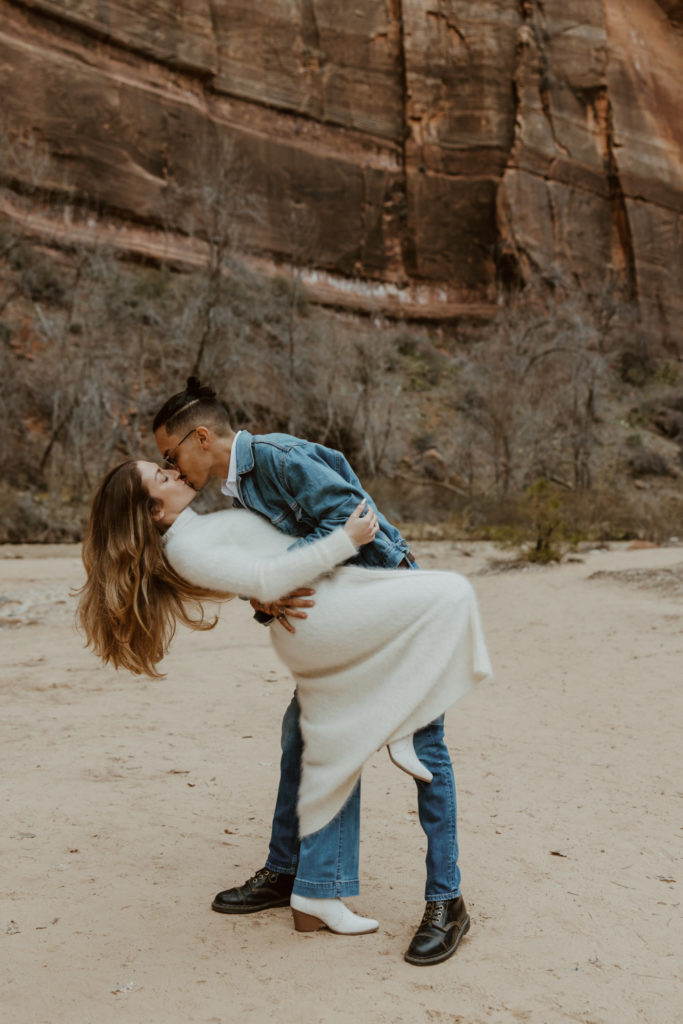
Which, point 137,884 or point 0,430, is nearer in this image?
point 137,884

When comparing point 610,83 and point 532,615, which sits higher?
point 610,83

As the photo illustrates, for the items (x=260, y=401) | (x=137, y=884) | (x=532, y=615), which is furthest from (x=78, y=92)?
(x=137, y=884)

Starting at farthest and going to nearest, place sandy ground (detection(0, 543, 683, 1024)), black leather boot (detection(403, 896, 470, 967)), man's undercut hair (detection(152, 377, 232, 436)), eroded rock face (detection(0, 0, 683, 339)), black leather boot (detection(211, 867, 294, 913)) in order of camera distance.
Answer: eroded rock face (detection(0, 0, 683, 339)) < black leather boot (detection(211, 867, 294, 913)) < man's undercut hair (detection(152, 377, 232, 436)) < black leather boot (detection(403, 896, 470, 967)) < sandy ground (detection(0, 543, 683, 1024))

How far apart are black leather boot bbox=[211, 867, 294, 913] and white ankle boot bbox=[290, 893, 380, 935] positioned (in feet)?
0.74

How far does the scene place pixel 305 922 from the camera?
265 cm

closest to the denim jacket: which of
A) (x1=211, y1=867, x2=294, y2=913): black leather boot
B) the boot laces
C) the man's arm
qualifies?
the man's arm

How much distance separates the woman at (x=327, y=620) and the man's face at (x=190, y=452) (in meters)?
0.05

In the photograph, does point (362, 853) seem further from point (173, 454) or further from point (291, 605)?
point (173, 454)

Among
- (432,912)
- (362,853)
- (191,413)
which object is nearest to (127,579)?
(191,413)

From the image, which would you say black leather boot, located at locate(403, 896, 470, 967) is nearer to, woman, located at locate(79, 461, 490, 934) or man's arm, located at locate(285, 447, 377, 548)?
woman, located at locate(79, 461, 490, 934)

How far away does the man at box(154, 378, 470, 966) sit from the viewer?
8.23 ft

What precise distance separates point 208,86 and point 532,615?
26.4m

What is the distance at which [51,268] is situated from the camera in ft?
84.3

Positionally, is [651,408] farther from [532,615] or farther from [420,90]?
[532,615]
